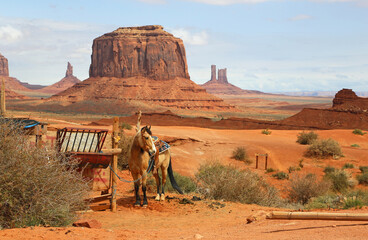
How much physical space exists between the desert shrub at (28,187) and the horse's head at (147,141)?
3.16 m

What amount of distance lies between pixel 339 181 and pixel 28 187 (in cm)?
1685

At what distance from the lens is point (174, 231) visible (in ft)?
29.9

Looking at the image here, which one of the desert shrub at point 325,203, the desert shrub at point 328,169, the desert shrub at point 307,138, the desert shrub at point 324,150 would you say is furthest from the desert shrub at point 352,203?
the desert shrub at point 307,138

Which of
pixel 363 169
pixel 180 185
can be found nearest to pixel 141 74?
pixel 363 169

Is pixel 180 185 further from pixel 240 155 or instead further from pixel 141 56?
pixel 141 56

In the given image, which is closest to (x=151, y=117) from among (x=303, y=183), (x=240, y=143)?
(x=240, y=143)

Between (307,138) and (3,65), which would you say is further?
(3,65)

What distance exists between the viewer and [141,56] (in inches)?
4459

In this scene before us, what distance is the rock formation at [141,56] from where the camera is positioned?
371 ft

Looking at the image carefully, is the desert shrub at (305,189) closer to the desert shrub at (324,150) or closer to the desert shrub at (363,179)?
the desert shrub at (363,179)

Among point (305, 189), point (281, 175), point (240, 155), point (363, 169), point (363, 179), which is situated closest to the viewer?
point (305, 189)

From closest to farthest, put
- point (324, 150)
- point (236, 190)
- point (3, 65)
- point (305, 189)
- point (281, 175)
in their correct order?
point (236, 190)
point (305, 189)
point (281, 175)
point (324, 150)
point (3, 65)

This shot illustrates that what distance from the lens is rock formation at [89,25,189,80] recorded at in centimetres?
11312

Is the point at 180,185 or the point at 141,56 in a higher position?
the point at 141,56
